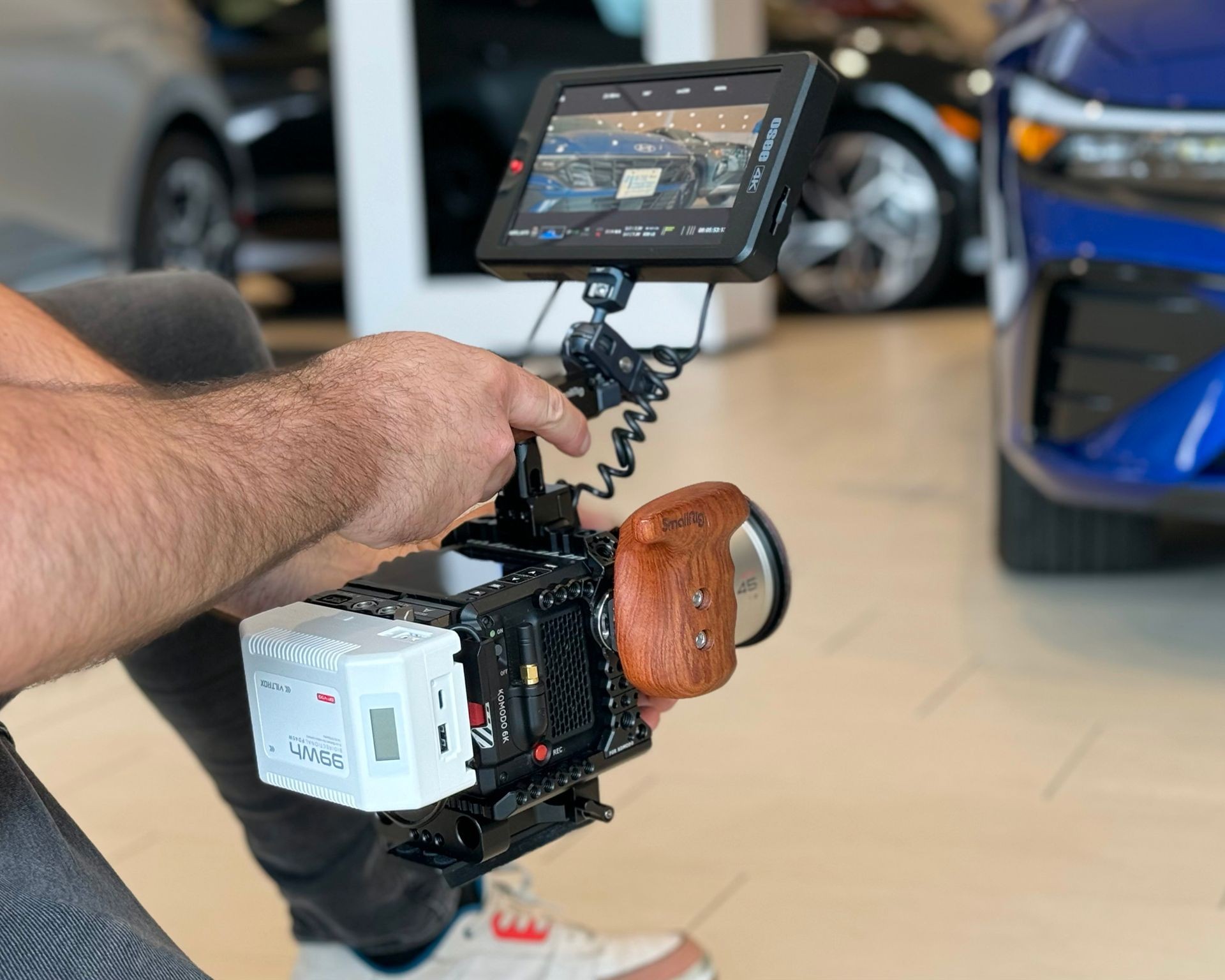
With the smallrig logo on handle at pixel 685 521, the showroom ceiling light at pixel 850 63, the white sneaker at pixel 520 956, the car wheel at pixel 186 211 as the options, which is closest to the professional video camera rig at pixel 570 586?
the smallrig logo on handle at pixel 685 521

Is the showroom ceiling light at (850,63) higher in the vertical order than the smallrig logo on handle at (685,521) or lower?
higher

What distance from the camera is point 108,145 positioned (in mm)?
3617

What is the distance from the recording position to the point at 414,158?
4.85 metres

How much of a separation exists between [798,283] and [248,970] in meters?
3.99

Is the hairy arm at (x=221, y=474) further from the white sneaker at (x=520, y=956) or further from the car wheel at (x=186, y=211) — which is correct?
the car wheel at (x=186, y=211)

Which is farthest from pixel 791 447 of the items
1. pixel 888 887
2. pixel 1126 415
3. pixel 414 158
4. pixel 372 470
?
pixel 372 470

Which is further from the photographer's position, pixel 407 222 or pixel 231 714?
pixel 407 222

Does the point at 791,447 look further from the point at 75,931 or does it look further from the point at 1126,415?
the point at 75,931

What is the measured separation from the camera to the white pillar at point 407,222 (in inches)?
180

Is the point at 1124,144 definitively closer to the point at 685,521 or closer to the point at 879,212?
the point at 685,521

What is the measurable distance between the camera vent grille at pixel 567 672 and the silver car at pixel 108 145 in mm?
2771

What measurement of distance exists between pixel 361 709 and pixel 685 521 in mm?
179

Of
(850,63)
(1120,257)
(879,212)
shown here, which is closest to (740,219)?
(1120,257)

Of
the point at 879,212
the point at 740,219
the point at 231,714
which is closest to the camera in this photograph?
the point at 740,219
